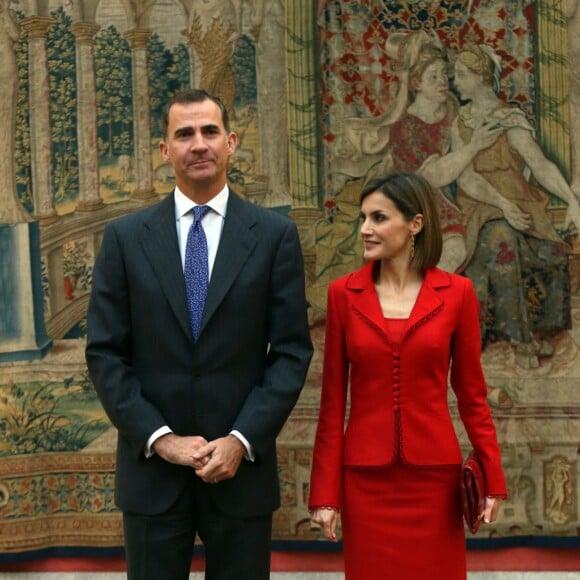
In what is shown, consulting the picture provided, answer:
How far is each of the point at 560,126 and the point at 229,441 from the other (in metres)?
2.67

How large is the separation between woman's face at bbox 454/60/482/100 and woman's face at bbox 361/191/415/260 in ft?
5.86

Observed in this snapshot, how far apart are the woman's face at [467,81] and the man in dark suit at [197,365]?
2013mm

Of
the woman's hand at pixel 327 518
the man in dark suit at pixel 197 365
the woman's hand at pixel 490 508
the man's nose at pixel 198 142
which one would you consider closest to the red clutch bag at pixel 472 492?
the woman's hand at pixel 490 508

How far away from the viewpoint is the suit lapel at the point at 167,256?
3.09 metres

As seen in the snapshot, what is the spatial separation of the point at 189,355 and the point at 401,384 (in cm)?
70

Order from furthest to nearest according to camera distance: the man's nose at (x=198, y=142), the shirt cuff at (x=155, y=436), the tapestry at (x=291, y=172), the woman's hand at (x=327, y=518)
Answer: the tapestry at (x=291, y=172), the woman's hand at (x=327, y=518), the man's nose at (x=198, y=142), the shirt cuff at (x=155, y=436)

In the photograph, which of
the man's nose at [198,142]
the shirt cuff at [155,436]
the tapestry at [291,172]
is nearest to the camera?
the shirt cuff at [155,436]

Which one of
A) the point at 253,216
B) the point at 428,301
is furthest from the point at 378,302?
the point at 253,216

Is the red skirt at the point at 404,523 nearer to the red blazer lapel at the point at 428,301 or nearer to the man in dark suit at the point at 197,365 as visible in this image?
the man in dark suit at the point at 197,365

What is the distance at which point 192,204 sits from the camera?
3.23 meters

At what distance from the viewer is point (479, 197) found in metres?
4.86

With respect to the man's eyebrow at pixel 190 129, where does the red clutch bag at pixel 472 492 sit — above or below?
below

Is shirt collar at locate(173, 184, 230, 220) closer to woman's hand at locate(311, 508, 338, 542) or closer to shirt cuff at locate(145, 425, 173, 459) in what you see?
shirt cuff at locate(145, 425, 173, 459)

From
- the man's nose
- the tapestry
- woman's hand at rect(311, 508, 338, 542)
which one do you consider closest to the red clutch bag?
woman's hand at rect(311, 508, 338, 542)
